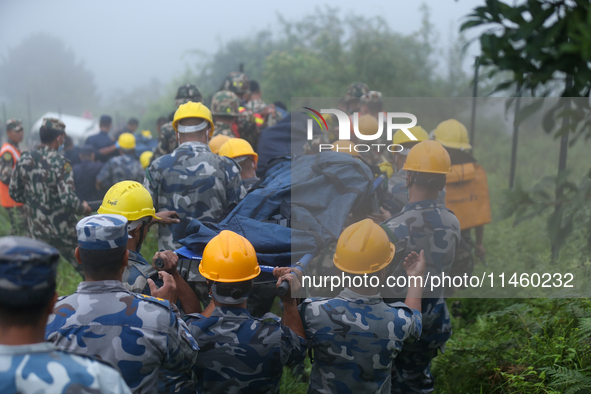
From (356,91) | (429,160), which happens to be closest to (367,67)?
(356,91)

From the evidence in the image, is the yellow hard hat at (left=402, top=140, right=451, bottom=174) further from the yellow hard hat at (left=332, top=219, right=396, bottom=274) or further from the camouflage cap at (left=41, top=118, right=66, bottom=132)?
the camouflage cap at (left=41, top=118, right=66, bottom=132)

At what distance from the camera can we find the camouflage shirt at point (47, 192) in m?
4.91

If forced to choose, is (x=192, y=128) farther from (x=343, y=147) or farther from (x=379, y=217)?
(x=379, y=217)

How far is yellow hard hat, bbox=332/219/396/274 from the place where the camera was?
2562mm

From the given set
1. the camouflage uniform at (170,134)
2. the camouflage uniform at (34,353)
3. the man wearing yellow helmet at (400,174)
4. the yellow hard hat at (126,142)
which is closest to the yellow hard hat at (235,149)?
the man wearing yellow helmet at (400,174)

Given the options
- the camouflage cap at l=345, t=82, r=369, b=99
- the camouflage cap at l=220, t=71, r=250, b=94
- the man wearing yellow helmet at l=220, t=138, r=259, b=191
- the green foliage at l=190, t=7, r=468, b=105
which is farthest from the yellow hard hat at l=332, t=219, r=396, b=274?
the green foliage at l=190, t=7, r=468, b=105

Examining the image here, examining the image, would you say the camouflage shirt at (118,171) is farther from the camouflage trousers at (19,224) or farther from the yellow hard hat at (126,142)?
the camouflage trousers at (19,224)

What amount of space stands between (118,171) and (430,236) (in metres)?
5.49

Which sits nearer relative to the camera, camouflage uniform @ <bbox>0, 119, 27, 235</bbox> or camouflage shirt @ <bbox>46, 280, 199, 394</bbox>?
camouflage shirt @ <bbox>46, 280, 199, 394</bbox>

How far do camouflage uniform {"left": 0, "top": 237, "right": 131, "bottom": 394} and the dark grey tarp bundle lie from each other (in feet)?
4.95

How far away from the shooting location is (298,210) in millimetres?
3223

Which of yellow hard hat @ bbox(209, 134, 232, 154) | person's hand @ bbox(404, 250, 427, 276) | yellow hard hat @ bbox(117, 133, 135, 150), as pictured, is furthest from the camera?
yellow hard hat @ bbox(117, 133, 135, 150)

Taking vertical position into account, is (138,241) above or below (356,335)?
above

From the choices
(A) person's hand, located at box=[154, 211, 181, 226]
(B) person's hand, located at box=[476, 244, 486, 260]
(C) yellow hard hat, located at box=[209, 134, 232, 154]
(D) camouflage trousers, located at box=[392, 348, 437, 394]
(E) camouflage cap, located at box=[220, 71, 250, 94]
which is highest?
(E) camouflage cap, located at box=[220, 71, 250, 94]
